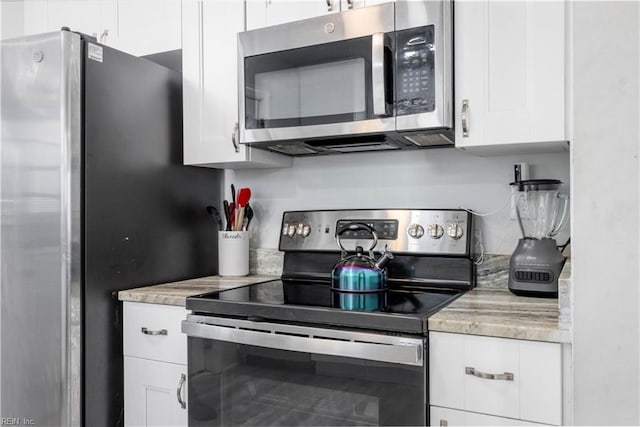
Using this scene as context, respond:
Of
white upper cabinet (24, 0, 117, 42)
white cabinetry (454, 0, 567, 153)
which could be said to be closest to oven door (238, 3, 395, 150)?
white cabinetry (454, 0, 567, 153)

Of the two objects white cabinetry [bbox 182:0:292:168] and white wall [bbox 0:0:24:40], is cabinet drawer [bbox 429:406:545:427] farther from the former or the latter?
white wall [bbox 0:0:24:40]

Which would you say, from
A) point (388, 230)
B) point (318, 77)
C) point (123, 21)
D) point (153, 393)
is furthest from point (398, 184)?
point (123, 21)

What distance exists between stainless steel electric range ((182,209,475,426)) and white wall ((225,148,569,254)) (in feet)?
0.37

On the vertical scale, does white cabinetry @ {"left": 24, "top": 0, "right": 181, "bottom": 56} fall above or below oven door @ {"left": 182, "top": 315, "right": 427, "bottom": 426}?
above

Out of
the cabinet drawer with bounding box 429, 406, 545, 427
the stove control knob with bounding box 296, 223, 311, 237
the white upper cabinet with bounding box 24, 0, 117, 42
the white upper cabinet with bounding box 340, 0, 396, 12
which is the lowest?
the cabinet drawer with bounding box 429, 406, 545, 427

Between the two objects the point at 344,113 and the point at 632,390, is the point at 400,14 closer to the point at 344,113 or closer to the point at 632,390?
the point at 344,113

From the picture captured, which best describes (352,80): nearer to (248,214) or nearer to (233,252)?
(248,214)

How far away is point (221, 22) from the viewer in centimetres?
198

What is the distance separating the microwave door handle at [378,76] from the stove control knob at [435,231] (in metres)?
0.47

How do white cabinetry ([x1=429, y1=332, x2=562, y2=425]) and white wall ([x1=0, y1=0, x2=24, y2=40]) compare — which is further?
white wall ([x1=0, y1=0, x2=24, y2=40])

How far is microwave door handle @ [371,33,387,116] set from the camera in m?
1.61

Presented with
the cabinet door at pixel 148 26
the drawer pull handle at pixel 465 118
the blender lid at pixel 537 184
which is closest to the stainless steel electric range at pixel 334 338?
the blender lid at pixel 537 184

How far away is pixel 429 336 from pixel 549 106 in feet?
2.52

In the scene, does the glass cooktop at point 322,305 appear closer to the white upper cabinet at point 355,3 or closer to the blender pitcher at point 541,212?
the blender pitcher at point 541,212
